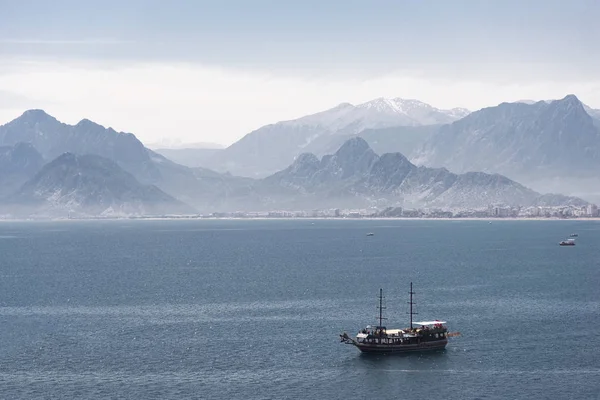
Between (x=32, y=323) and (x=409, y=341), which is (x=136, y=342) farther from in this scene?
(x=409, y=341)

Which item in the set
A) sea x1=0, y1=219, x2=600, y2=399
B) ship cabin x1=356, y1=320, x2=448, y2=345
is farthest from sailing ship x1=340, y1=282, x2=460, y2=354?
sea x1=0, y1=219, x2=600, y2=399

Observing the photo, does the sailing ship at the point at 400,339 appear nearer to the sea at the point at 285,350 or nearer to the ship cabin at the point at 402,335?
the ship cabin at the point at 402,335

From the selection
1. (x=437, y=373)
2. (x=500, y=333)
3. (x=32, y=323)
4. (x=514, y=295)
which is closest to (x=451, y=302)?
(x=514, y=295)

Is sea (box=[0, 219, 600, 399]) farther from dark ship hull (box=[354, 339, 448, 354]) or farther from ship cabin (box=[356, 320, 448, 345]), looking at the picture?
ship cabin (box=[356, 320, 448, 345])

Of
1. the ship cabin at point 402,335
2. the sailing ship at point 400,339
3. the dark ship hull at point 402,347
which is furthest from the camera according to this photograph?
the ship cabin at point 402,335

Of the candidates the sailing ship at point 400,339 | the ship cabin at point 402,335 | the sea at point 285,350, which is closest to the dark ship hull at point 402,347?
the sailing ship at point 400,339

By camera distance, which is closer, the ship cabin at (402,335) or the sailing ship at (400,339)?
the sailing ship at (400,339)

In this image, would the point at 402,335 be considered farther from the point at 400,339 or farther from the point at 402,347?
the point at 402,347
